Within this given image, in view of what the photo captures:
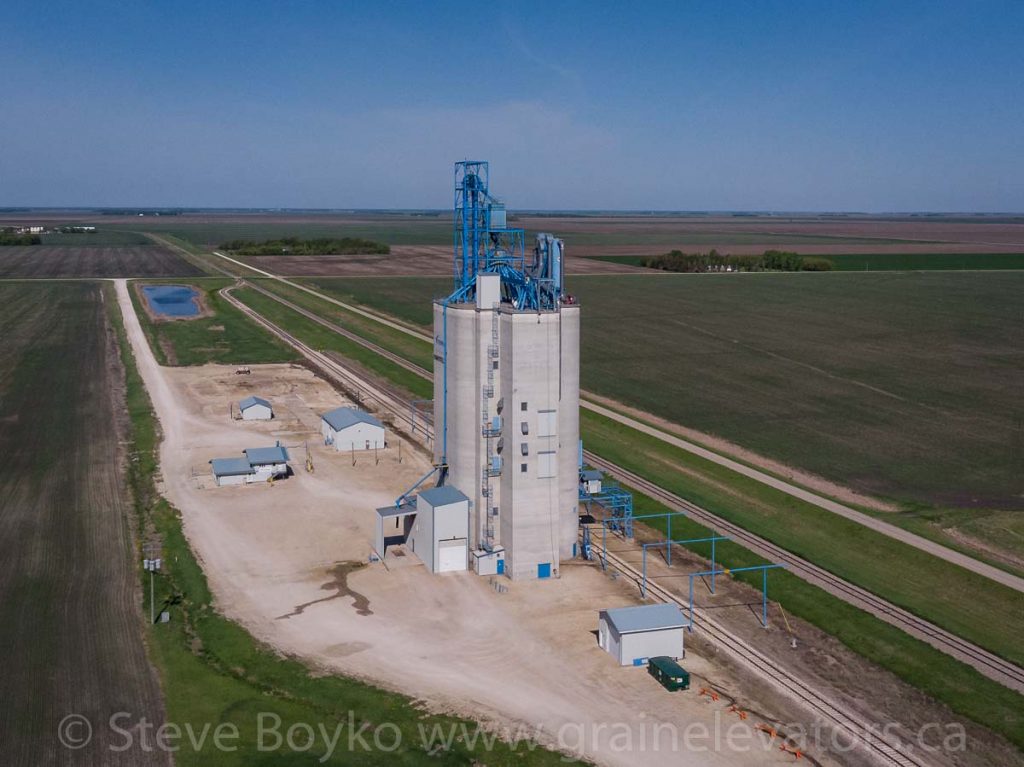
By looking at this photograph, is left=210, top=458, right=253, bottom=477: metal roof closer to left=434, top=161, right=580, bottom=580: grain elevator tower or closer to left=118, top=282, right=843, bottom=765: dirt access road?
left=118, top=282, right=843, bottom=765: dirt access road

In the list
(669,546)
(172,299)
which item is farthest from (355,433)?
(172,299)

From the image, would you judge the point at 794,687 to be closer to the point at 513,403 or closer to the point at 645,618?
the point at 645,618

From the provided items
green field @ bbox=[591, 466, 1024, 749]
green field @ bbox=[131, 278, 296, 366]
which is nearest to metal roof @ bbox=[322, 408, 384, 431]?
green field @ bbox=[591, 466, 1024, 749]

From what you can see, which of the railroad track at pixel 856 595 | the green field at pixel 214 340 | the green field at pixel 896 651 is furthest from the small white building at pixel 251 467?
the green field at pixel 214 340

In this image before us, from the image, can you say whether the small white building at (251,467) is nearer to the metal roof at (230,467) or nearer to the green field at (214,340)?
the metal roof at (230,467)

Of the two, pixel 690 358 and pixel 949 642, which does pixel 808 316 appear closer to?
pixel 690 358

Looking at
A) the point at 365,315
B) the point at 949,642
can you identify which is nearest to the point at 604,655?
the point at 949,642
